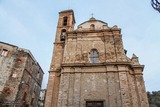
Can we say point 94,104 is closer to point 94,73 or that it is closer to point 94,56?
point 94,73

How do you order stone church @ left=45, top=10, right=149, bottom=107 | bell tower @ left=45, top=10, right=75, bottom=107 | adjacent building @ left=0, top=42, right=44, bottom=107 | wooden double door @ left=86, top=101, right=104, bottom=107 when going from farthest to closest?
adjacent building @ left=0, top=42, right=44, bottom=107
bell tower @ left=45, top=10, right=75, bottom=107
stone church @ left=45, top=10, right=149, bottom=107
wooden double door @ left=86, top=101, right=104, bottom=107

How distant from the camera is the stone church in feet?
41.5

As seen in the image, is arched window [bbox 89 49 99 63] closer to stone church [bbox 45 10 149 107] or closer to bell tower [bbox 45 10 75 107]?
stone church [bbox 45 10 149 107]

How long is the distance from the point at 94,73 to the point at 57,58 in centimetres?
417

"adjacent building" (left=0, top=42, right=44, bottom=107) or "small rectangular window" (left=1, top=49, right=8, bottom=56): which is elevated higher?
"small rectangular window" (left=1, top=49, right=8, bottom=56)

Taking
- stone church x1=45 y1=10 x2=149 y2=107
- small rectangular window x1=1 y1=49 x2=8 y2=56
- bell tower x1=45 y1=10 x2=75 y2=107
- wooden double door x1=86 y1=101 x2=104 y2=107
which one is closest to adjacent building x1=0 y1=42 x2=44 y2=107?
small rectangular window x1=1 y1=49 x2=8 y2=56

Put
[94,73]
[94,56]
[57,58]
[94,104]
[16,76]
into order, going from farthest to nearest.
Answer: [16,76]
[57,58]
[94,56]
[94,73]
[94,104]

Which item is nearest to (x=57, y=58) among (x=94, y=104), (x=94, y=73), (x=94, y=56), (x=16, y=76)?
(x=94, y=56)

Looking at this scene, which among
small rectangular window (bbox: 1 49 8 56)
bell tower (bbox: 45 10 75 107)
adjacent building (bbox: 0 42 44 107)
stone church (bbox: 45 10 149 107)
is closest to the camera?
stone church (bbox: 45 10 149 107)

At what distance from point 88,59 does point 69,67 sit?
1.98m

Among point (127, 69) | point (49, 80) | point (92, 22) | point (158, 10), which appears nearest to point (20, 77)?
point (49, 80)

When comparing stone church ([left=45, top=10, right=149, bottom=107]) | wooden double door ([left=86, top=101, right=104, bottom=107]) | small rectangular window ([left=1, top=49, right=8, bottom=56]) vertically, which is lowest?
wooden double door ([left=86, top=101, right=104, bottom=107])

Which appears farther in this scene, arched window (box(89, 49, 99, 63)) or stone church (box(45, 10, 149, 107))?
arched window (box(89, 49, 99, 63))

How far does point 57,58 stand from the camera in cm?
1588
